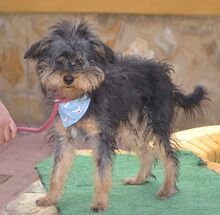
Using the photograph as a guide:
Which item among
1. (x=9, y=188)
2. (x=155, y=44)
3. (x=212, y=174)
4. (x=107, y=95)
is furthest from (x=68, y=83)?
(x=155, y=44)

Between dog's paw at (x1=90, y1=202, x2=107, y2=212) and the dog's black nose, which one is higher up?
the dog's black nose

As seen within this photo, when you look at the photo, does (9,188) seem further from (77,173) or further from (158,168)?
(158,168)

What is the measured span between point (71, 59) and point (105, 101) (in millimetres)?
655

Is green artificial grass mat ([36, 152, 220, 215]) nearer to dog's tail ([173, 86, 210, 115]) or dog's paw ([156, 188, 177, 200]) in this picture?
dog's paw ([156, 188, 177, 200])

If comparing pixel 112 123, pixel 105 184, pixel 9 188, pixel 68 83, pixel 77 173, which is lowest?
pixel 9 188

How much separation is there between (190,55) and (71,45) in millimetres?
4419

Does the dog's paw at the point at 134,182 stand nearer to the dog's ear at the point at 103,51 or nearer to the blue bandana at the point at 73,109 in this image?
the blue bandana at the point at 73,109

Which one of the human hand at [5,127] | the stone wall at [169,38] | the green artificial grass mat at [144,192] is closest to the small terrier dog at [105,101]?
the green artificial grass mat at [144,192]

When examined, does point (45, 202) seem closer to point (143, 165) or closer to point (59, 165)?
point (59, 165)

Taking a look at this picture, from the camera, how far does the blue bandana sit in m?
4.70

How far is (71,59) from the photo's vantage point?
173 inches

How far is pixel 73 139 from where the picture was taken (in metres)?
5.05

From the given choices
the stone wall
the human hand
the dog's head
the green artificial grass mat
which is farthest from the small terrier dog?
the stone wall

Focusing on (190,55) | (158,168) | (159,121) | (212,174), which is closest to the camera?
(159,121)
